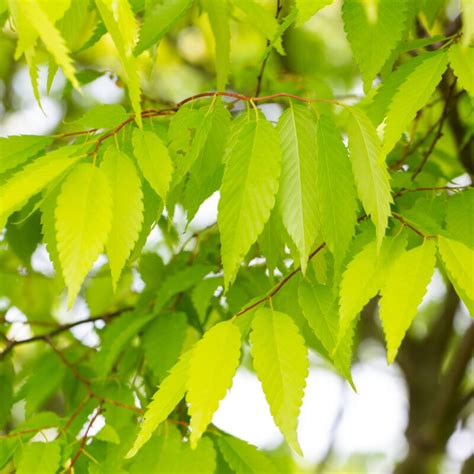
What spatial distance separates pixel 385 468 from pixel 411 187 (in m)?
4.91

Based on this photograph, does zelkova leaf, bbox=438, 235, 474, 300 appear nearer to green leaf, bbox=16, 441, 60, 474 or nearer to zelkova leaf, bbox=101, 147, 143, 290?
zelkova leaf, bbox=101, 147, 143, 290

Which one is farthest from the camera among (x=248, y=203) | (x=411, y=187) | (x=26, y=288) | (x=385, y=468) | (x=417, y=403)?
(x=385, y=468)

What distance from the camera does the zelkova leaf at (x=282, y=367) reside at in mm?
600

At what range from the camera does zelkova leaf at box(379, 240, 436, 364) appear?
598mm

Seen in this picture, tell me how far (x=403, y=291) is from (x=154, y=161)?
272mm

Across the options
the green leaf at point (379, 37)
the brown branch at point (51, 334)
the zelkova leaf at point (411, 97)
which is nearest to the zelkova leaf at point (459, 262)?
the zelkova leaf at point (411, 97)

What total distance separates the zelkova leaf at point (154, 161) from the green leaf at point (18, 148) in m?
0.17

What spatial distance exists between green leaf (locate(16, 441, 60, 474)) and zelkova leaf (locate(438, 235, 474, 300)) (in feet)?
1.54

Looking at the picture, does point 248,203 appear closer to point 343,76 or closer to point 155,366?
point 155,366

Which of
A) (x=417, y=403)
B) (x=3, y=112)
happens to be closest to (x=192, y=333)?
(x=417, y=403)

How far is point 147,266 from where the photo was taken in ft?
4.04

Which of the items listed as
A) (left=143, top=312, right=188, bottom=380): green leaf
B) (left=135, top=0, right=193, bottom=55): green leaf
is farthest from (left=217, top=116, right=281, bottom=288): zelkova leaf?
(left=143, top=312, right=188, bottom=380): green leaf

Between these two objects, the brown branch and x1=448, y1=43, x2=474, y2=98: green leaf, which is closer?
x1=448, y1=43, x2=474, y2=98: green leaf

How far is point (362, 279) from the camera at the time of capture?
635 mm
